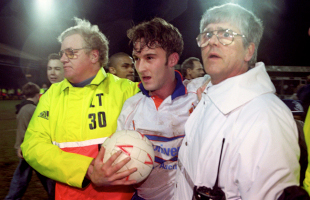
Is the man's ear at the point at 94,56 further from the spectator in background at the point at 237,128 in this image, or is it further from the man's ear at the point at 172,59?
the spectator in background at the point at 237,128

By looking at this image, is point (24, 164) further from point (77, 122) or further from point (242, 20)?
point (242, 20)

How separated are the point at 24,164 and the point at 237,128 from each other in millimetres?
4111

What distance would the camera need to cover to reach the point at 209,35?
1615 mm

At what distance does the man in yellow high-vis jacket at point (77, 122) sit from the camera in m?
2.00

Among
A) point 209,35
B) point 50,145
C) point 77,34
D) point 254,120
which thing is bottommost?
point 50,145

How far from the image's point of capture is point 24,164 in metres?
3.97

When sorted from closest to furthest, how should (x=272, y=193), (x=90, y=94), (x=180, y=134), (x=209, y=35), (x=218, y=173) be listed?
(x=272, y=193) < (x=218, y=173) < (x=209, y=35) < (x=180, y=134) < (x=90, y=94)

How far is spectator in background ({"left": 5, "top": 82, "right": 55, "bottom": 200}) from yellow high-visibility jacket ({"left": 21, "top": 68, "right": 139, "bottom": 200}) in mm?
1932

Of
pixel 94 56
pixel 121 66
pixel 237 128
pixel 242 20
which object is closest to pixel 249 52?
pixel 242 20

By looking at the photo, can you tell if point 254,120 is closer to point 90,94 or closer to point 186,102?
point 186,102

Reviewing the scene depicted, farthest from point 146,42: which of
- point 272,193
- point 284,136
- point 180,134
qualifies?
point 272,193

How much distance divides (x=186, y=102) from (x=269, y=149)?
1.11m

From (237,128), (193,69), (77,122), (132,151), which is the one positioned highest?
(193,69)

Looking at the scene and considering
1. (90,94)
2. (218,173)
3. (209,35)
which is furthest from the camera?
(90,94)
